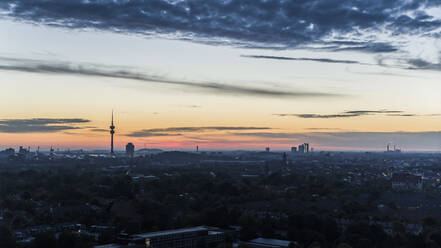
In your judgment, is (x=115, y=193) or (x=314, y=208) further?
(x=115, y=193)

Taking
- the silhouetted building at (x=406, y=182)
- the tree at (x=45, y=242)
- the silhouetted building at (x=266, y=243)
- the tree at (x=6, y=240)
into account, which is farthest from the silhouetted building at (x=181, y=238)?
the silhouetted building at (x=406, y=182)

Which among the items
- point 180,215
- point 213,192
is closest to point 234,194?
point 213,192

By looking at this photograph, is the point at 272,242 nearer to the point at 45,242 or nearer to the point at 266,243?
the point at 266,243

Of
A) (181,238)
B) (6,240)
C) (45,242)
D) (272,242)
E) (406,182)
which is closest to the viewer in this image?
(45,242)

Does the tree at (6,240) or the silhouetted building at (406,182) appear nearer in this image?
the tree at (6,240)

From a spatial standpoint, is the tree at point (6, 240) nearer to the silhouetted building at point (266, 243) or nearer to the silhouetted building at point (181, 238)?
the silhouetted building at point (181, 238)

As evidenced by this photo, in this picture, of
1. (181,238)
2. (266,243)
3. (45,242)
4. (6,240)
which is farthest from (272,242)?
(6,240)

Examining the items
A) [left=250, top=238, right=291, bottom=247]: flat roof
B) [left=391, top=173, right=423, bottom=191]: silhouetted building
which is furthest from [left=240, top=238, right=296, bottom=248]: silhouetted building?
[left=391, top=173, right=423, bottom=191]: silhouetted building

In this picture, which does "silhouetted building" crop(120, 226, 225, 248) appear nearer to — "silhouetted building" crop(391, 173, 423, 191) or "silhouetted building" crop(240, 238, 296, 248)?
"silhouetted building" crop(240, 238, 296, 248)

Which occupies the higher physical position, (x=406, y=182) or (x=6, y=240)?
(x=406, y=182)

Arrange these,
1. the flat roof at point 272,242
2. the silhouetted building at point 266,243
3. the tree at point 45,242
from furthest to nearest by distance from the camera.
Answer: the flat roof at point 272,242
the silhouetted building at point 266,243
the tree at point 45,242

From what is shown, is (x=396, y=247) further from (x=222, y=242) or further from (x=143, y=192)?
(x=143, y=192)
